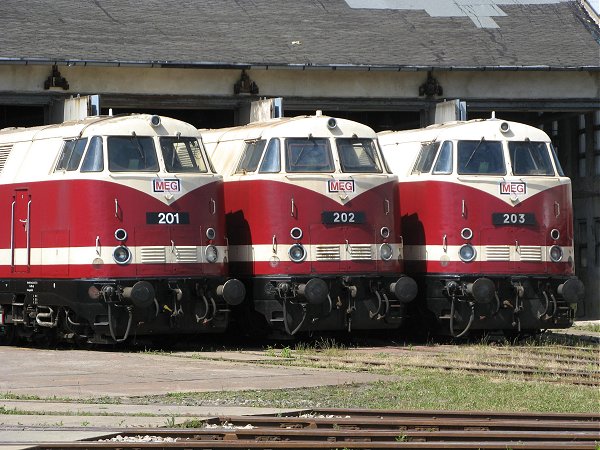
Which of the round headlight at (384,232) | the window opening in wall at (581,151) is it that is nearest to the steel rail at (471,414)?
the round headlight at (384,232)

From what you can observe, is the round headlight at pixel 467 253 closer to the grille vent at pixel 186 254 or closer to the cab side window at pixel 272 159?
the cab side window at pixel 272 159

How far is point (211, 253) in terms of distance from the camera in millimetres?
20688

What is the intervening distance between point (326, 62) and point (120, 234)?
9.91m

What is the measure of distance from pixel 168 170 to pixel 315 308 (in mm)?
3063

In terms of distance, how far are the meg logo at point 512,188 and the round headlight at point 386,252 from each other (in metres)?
2.00

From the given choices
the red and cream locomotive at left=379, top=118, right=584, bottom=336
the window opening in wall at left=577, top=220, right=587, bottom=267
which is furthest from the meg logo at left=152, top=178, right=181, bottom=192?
the window opening in wall at left=577, top=220, right=587, bottom=267

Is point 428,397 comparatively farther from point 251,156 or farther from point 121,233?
point 251,156

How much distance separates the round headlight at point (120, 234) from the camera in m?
20.0

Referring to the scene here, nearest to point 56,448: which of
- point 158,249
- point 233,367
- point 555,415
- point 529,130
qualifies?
point 555,415

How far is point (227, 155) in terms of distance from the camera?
22.7m

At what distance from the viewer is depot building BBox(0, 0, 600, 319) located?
27234 millimetres

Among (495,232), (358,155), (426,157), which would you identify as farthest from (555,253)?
(358,155)

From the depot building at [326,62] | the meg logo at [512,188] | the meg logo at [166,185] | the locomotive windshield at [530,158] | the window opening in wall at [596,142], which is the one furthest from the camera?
the window opening in wall at [596,142]

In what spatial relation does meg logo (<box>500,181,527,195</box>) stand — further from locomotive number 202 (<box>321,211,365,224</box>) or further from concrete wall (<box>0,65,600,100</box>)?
concrete wall (<box>0,65,600,100</box>)
